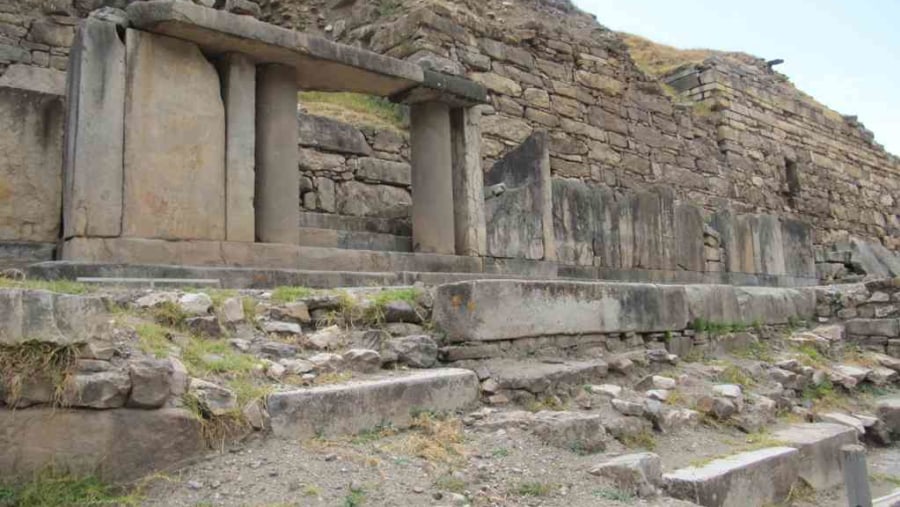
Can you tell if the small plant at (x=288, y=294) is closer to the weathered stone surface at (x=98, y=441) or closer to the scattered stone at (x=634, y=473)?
the weathered stone surface at (x=98, y=441)

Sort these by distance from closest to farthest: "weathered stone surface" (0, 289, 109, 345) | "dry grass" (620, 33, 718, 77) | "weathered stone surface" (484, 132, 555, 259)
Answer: "weathered stone surface" (0, 289, 109, 345) → "weathered stone surface" (484, 132, 555, 259) → "dry grass" (620, 33, 718, 77)

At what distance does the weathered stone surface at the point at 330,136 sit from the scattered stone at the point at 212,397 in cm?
528

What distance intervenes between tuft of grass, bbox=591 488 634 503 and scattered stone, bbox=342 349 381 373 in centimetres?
121

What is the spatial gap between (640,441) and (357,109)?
6596 mm

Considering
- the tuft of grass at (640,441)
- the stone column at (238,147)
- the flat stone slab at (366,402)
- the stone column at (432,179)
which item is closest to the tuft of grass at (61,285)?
the flat stone slab at (366,402)

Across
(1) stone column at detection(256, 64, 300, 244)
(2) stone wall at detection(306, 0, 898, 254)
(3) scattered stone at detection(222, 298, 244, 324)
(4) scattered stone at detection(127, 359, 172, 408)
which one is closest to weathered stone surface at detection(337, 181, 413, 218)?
(2) stone wall at detection(306, 0, 898, 254)

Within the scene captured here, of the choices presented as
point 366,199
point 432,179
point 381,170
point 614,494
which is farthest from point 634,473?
point 381,170

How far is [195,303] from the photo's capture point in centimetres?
348

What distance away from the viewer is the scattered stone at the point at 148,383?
101 inches

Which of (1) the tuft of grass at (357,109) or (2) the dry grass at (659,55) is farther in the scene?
(2) the dry grass at (659,55)

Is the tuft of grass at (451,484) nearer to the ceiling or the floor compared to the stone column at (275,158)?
nearer to the floor

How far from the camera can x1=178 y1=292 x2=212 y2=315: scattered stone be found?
11.2ft

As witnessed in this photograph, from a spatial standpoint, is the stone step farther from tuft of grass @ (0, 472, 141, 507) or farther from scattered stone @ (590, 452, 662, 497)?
tuft of grass @ (0, 472, 141, 507)

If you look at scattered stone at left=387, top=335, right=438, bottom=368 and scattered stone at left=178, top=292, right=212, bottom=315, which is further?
scattered stone at left=387, top=335, right=438, bottom=368
